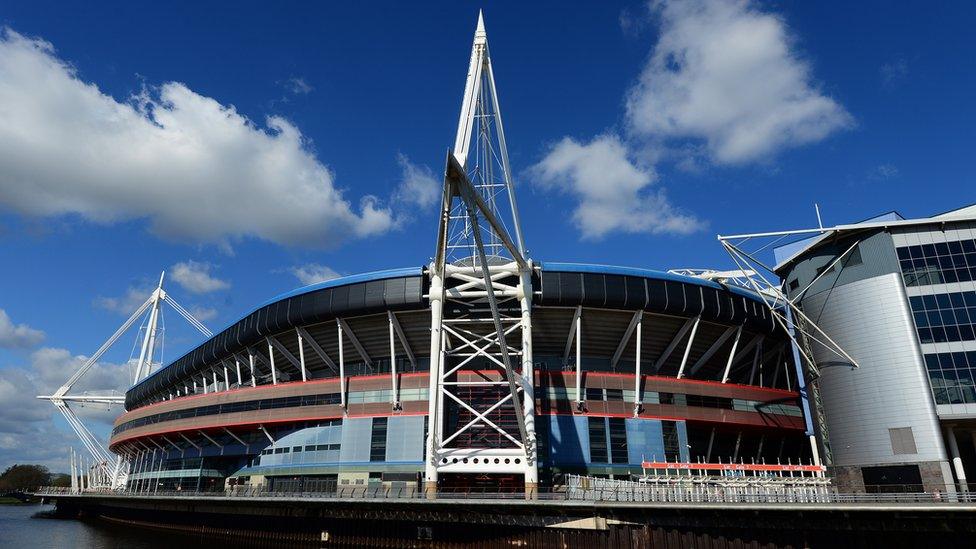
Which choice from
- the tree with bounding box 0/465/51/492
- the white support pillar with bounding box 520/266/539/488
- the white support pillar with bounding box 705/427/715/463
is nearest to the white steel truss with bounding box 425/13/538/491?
the white support pillar with bounding box 520/266/539/488

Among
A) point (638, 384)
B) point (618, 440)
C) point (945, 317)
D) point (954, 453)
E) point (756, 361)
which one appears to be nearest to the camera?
point (954, 453)

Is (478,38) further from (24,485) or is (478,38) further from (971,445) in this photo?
(24,485)

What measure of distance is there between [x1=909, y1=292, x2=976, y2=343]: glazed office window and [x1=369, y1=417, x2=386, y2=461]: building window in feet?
147

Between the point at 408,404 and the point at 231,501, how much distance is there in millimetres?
17657

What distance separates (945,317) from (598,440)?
2828 centimetres

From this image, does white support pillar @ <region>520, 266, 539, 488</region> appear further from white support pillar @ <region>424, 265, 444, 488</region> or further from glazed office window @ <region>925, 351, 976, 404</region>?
glazed office window @ <region>925, 351, 976, 404</region>

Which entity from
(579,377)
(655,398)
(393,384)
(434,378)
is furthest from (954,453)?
(393,384)

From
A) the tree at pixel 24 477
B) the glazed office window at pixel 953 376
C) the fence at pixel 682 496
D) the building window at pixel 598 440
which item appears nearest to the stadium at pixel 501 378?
the building window at pixel 598 440

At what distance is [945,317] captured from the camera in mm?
41750

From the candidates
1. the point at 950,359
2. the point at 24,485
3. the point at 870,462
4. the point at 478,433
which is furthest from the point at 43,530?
the point at 24,485

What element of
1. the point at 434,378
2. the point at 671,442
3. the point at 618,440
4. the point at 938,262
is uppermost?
the point at 938,262

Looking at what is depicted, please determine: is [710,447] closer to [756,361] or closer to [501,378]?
[756,361]

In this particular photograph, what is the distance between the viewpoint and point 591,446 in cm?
5388

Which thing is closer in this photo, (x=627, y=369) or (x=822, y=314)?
(x=822, y=314)
